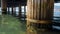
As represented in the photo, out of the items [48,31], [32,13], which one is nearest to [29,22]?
[32,13]

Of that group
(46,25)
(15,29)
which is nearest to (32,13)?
(46,25)

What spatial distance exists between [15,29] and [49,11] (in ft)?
7.85

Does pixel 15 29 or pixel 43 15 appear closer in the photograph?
pixel 43 15

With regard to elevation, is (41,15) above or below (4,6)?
below

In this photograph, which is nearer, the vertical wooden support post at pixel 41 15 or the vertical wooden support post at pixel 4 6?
the vertical wooden support post at pixel 41 15

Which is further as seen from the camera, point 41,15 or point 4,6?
point 4,6

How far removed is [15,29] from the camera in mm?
6926

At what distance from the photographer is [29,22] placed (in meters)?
4.93

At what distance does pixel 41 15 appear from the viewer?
4793mm

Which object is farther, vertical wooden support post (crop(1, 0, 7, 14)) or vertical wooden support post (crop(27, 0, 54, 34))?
vertical wooden support post (crop(1, 0, 7, 14))

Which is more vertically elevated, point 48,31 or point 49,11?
point 49,11

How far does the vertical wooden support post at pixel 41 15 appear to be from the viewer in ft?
15.6

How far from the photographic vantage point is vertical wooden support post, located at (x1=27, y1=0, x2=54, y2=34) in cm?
477

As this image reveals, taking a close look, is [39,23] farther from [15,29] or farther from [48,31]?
[15,29]
